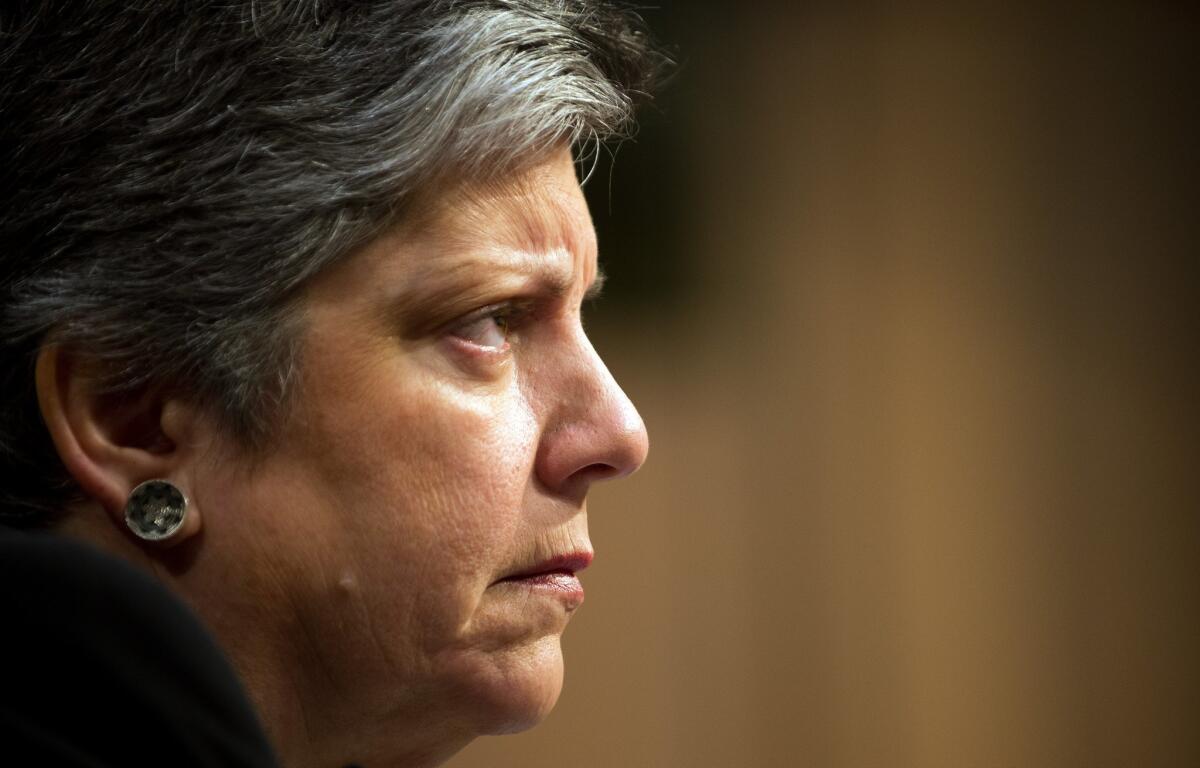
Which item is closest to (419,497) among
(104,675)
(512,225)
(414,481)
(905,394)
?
(414,481)

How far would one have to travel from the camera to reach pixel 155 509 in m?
1.14

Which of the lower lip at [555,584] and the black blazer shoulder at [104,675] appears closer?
the black blazer shoulder at [104,675]

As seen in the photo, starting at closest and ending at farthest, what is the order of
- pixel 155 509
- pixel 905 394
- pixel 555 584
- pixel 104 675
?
pixel 104 675
pixel 155 509
pixel 555 584
pixel 905 394

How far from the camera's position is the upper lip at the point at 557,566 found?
1.22 meters

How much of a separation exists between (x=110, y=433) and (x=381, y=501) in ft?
0.83

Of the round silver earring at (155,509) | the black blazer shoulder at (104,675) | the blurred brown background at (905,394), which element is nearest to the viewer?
the black blazer shoulder at (104,675)

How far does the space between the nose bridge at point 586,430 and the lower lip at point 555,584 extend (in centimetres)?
9

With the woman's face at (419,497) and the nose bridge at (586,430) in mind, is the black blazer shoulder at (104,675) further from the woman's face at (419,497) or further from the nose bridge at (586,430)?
the nose bridge at (586,430)

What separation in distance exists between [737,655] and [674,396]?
55 cm

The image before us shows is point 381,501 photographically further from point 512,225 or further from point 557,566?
point 512,225

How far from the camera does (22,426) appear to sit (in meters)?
1.18

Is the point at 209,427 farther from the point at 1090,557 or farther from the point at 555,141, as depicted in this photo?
the point at 1090,557

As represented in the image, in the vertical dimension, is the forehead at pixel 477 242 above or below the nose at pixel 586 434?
above

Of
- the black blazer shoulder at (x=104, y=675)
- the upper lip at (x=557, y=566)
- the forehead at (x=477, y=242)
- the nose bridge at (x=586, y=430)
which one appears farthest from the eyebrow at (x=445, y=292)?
the black blazer shoulder at (x=104, y=675)
